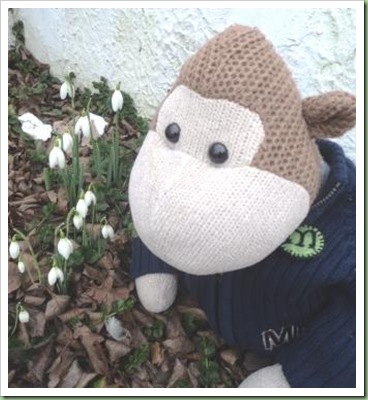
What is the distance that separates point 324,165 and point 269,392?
47 centimetres

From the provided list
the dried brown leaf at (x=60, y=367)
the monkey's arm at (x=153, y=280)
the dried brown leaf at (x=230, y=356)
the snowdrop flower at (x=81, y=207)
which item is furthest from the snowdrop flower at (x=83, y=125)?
the dried brown leaf at (x=230, y=356)

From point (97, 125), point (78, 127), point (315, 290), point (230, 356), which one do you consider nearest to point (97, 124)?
point (97, 125)

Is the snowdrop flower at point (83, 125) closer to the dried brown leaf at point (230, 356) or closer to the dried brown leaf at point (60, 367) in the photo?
the dried brown leaf at point (60, 367)

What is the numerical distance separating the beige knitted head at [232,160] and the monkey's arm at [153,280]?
35cm

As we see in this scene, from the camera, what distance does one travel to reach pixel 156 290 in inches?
55.9

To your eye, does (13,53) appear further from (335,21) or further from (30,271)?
(335,21)

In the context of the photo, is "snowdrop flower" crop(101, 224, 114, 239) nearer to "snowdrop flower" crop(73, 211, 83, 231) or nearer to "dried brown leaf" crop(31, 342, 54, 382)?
"snowdrop flower" crop(73, 211, 83, 231)

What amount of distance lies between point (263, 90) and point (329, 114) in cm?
13

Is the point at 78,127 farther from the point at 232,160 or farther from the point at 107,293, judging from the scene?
the point at 232,160

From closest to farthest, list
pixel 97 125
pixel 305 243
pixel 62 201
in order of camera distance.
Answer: pixel 305 243 < pixel 62 201 < pixel 97 125

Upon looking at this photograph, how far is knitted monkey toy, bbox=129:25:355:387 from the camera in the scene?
38.8 inches

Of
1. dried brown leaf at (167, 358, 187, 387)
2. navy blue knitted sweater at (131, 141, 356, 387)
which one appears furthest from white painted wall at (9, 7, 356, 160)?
dried brown leaf at (167, 358, 187, 387)

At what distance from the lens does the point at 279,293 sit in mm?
1208

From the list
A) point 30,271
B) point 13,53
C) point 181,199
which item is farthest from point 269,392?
point 13,53
